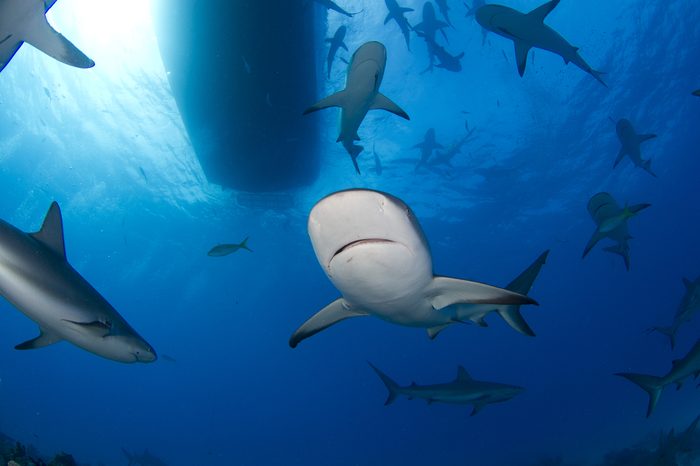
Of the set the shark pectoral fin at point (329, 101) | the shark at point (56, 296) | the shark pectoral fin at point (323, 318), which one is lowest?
the shark at point (56, 296)

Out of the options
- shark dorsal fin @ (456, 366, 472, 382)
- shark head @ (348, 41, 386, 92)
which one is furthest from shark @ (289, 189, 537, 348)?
shark dorsal fin @ (456, 366, 472, 382)

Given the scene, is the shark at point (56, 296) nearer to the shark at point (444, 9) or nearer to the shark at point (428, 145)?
the shark at point (444, 9)

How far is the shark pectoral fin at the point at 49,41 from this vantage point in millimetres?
3683

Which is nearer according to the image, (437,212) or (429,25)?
(429,25)

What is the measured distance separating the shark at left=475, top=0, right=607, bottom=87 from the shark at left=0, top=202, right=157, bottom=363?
577cm

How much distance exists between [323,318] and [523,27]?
17.9ft

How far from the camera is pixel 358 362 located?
2509 inches

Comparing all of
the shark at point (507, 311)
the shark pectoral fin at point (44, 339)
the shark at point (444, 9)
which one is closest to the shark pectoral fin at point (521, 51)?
the shark at point (507, 311)

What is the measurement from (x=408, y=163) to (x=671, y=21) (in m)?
11.8

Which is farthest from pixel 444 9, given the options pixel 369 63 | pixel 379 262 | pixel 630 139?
pixel 379 262

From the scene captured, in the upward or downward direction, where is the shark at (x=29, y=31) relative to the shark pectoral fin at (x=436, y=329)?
upward

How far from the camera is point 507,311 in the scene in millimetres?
3398

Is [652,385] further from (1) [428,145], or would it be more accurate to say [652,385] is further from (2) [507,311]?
(1) [428,145]

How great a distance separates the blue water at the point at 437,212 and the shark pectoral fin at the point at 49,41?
9105 millimetres
